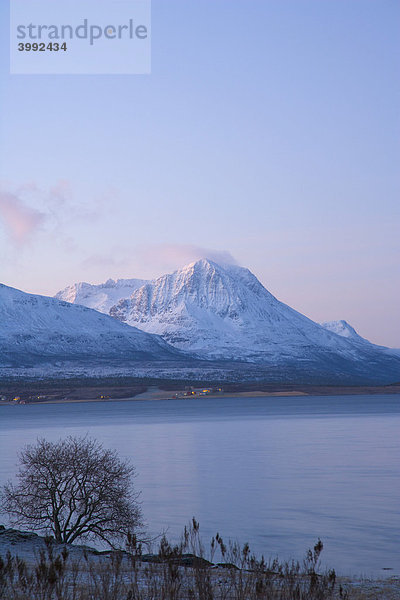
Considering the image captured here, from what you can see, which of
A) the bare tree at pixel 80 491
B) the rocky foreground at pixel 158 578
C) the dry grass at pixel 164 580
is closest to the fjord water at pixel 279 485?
the bare tree at pixel 80 491

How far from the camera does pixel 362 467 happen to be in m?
79.5

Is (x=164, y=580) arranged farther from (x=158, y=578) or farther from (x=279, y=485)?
(x=279, y=485)

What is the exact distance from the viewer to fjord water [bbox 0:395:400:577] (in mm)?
41094

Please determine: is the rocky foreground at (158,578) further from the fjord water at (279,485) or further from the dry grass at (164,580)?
the fjord water at (279,485)

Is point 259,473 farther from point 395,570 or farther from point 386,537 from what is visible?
point 395,570

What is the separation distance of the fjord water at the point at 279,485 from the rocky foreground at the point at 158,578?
30.8 feet

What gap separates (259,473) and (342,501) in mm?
23019

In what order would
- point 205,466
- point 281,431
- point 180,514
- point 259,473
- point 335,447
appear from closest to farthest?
point 180,514 → point 259,473 → point 205,466 → point 335,447 → point 281,431

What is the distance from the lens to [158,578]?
24.2m

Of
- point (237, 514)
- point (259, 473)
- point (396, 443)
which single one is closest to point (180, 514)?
point (237, 514)

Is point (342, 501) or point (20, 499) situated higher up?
point (20, 499)

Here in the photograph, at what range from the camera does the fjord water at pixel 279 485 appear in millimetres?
41094

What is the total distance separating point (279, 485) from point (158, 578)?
44356mm

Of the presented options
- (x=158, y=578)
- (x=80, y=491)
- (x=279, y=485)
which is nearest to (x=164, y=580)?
(x=158, y=578)
